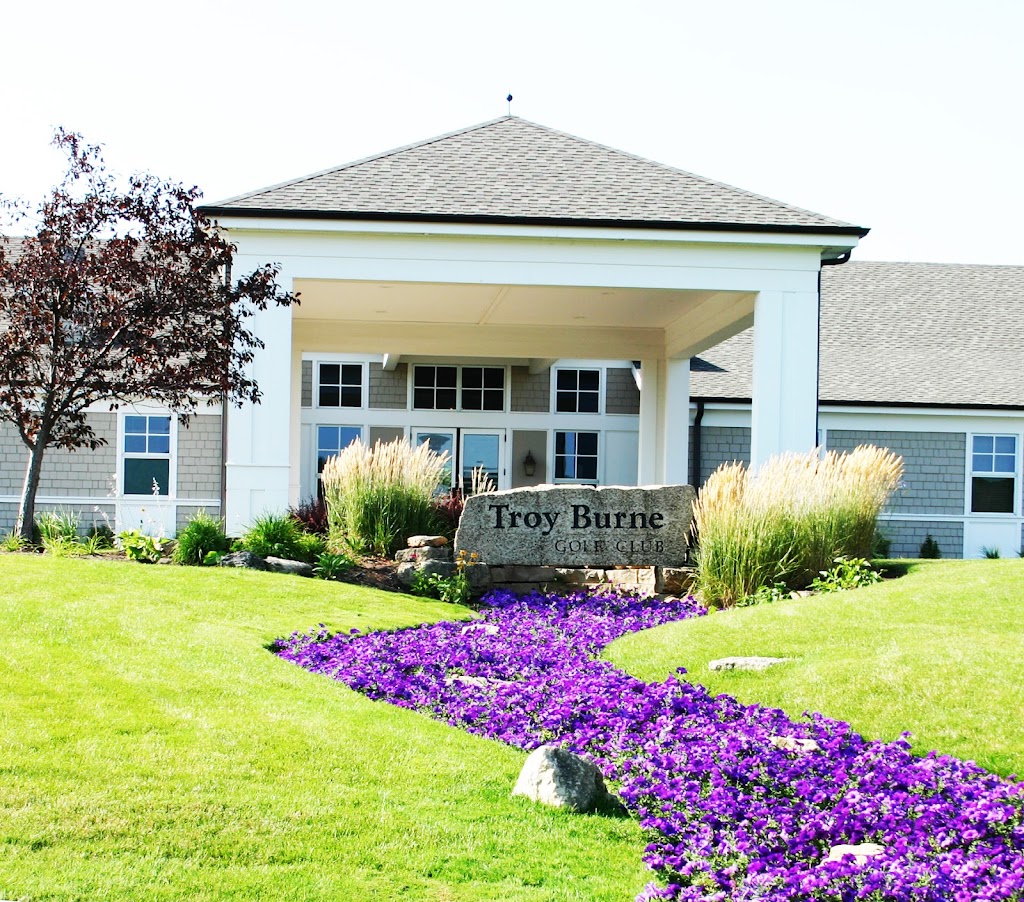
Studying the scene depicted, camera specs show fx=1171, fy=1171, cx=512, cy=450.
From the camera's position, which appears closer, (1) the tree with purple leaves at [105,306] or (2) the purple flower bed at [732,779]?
(2) the purple flower bed at [732,779]

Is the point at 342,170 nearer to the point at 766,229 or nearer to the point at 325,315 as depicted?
the point at 325,315

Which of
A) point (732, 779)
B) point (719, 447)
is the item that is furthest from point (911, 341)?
point (732, 779)

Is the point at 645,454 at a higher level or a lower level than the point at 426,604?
higher

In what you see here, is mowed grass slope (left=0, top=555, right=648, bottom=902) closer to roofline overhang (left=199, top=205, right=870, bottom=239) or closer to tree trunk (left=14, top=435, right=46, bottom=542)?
tree trunk (left=14, top=435, right=46, bottom=542)

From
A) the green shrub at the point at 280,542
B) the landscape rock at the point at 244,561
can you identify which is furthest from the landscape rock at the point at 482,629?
the green shrub at the point at 280,542

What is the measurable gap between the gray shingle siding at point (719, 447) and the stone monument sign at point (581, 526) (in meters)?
7.16

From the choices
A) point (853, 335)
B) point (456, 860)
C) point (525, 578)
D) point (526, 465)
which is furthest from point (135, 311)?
point (853, 335)

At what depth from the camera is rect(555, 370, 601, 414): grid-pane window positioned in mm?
21297

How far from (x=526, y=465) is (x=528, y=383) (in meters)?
1.50

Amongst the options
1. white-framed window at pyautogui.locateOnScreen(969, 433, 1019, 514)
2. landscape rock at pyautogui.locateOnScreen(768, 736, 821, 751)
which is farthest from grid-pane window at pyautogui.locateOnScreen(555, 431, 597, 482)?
landscape rock at pyautogui.locateOnScreen(768, 736, 821, 751)

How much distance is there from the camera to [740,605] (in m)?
9.42

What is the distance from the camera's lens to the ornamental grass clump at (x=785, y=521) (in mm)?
9641

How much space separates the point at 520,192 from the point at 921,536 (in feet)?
29.5

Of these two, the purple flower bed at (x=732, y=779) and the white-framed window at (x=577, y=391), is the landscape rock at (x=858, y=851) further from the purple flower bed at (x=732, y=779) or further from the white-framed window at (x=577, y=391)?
the white-framed window at (x=577, y=391)
